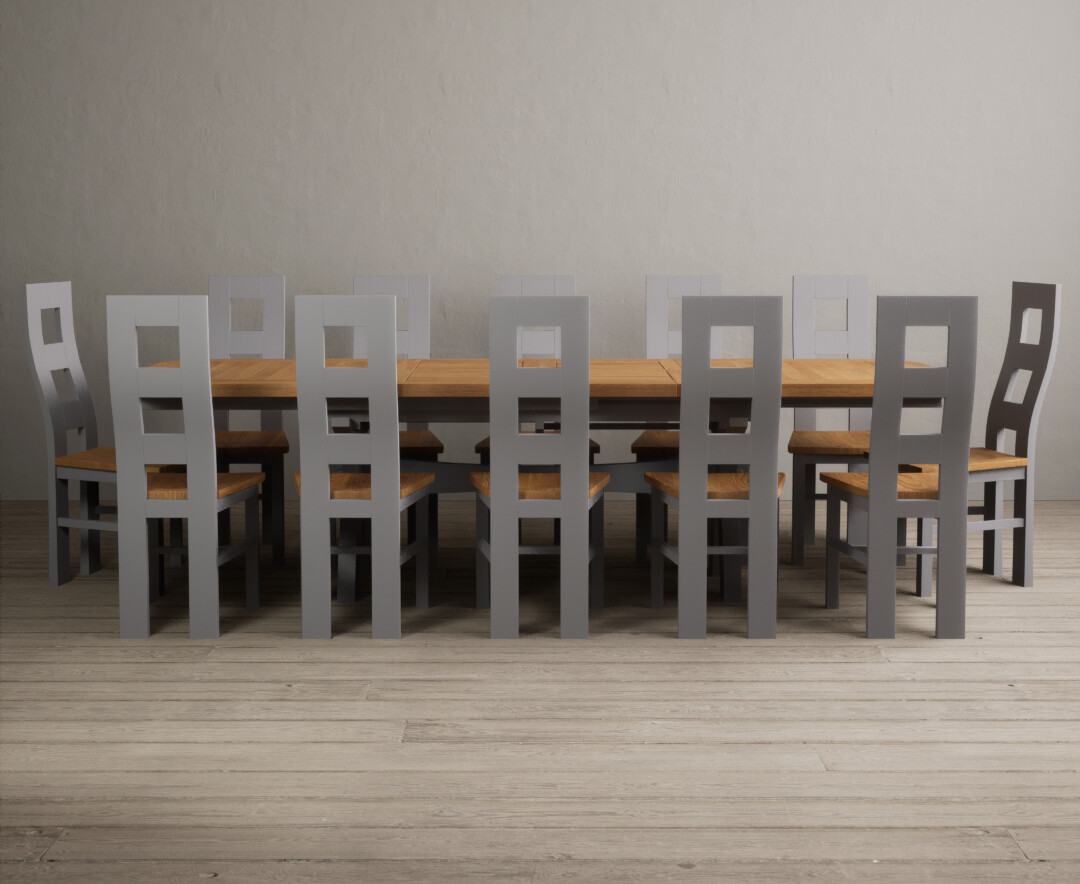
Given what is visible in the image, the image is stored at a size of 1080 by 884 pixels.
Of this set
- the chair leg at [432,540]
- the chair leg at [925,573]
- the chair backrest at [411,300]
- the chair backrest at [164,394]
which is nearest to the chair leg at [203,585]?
the chair backrest at [164,394]

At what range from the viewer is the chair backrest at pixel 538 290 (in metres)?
5.06

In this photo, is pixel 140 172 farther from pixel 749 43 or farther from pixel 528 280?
pixel 749 43

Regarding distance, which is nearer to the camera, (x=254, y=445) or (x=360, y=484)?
(x=360, y=484)

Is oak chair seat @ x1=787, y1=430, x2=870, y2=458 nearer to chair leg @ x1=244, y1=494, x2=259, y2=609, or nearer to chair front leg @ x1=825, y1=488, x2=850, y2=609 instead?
chair front leg @ x1=825, y1=488, x2=850, y2=609

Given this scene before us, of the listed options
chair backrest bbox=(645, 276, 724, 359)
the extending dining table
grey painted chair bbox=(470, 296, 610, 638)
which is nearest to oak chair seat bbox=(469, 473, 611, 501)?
grey painted chair bbox=(470, 296, 610, 638)

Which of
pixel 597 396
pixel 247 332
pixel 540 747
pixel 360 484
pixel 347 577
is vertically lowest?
pixel 540 747

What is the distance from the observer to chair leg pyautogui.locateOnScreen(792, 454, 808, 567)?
435 centimetres

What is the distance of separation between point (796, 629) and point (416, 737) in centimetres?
141

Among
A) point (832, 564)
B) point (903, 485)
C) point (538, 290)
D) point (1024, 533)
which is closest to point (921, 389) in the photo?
point (903, 485)

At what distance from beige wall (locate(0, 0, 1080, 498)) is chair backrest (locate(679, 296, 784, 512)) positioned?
7.78ft

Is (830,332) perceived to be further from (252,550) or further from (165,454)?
(165,454)

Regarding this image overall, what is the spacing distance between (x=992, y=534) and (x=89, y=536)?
11.3 feet

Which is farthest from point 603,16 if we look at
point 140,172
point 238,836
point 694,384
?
point 238,836

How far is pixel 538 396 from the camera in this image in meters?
3.33
